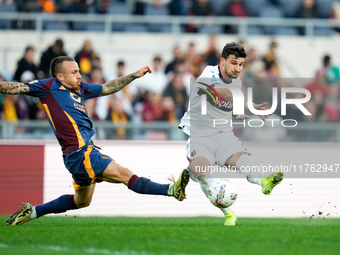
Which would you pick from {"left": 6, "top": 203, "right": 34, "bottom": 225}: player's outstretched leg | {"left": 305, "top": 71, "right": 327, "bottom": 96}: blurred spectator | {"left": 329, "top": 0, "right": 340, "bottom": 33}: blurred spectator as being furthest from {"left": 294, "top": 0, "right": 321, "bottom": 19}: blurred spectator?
{"left": 6, "top": 203, "right": 34, "bottom": 225}: player's outstretched leg

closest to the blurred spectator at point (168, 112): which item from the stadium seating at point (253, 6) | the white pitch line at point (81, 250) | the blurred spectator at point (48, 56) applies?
→ the blurred spectator at point (48, 56)

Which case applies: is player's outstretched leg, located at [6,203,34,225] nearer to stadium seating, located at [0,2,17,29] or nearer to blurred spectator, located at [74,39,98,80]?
blurred spectator, located at [74,39,98,80]

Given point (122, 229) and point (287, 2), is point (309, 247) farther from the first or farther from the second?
point (287, 2)

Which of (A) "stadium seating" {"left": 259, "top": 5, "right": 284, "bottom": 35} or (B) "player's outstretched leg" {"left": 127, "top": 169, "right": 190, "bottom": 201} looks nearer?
(B) "player's outstretched leg" {"left": 127, "top": 169, "right": 190, "bottom": 201}

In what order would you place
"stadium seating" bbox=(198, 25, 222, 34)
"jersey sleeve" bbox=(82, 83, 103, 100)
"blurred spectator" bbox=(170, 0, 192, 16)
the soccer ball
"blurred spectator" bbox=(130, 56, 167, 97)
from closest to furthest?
the soccer ball < "jersey sleeve" bbox=(82, 83, 103, 100) < "blurred spectator" bbox=(130, 56, 167, 97) < "stadium seating" bbox=(198, 25, 222, 34) < "blurred spectator" bbox=(170, 0, 192, 16)

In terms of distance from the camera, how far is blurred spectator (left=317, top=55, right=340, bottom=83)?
15.8 m

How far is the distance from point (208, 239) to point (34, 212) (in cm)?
292

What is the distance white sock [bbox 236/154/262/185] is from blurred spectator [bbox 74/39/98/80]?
23.6 feet

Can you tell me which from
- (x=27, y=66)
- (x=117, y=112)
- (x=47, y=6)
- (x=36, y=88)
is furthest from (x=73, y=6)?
(x=36, y=88)

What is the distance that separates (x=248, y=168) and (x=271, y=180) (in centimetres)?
Result: 54

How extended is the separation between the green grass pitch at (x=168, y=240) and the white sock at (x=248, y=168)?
0.60 metres

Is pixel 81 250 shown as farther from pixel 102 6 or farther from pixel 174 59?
pixel 102 6

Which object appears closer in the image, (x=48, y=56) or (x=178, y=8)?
(x=48, y=56)

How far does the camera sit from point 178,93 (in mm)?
15227
